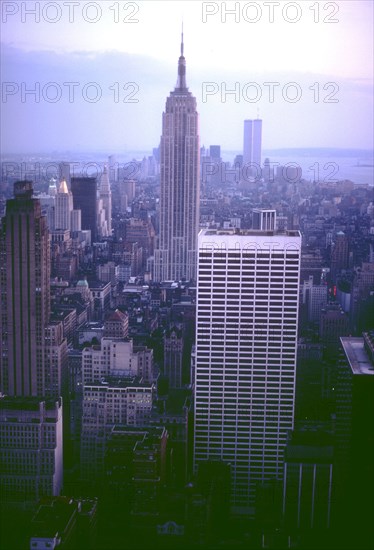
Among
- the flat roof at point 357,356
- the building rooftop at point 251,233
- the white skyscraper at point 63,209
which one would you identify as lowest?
the flat roof at point 357,356

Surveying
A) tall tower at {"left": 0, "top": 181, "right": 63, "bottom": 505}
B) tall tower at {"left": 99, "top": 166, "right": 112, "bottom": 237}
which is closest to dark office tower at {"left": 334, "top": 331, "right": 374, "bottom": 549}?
tall tower at {"left": 0, "top": 181, "right": 63, "bottom": 505}

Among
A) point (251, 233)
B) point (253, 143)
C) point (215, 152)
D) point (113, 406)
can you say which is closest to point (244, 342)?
point (251, 233)

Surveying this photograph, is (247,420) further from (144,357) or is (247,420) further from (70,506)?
(70,506)

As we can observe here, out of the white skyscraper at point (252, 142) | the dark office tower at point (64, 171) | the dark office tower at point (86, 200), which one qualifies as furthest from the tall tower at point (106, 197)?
the white skyscraper at point (252, 142)

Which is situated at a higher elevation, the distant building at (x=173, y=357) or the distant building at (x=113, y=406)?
the distant building at (x=173, y=357)

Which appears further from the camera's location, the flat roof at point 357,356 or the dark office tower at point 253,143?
the dark office tower at point 253,143

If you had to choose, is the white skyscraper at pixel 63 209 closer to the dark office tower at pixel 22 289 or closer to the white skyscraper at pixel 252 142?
the dark office tower at pixel 22 289

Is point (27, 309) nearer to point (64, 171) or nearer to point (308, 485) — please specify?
point (64, 171)
